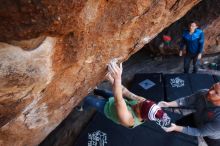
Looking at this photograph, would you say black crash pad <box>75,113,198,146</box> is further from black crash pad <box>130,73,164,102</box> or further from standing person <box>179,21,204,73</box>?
standing person <box>179,21,204,73</box>

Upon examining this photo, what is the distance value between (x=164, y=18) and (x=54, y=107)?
6.16 feet

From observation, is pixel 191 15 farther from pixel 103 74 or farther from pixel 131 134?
pixel 103 74

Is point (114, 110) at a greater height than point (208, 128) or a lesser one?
greater

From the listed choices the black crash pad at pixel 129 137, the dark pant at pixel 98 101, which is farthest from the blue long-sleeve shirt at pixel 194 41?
the dark pant at pixel 98 101

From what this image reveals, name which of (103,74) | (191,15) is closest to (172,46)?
(191,15)

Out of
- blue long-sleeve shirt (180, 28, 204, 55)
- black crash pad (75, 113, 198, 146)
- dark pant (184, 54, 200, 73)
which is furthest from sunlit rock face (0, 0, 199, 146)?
dark pant (184, 54, 200, 73)

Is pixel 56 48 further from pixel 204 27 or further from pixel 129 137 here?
pixel 204 27

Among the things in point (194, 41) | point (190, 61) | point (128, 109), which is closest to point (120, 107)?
point (128, 109)

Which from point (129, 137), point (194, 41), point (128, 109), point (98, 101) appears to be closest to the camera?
point (128, 109)

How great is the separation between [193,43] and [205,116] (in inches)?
111

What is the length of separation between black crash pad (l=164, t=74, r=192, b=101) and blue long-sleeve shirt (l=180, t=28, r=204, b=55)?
0.57 m

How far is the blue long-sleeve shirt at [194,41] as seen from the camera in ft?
19.7

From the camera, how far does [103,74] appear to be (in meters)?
3.76

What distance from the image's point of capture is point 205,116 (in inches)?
142
